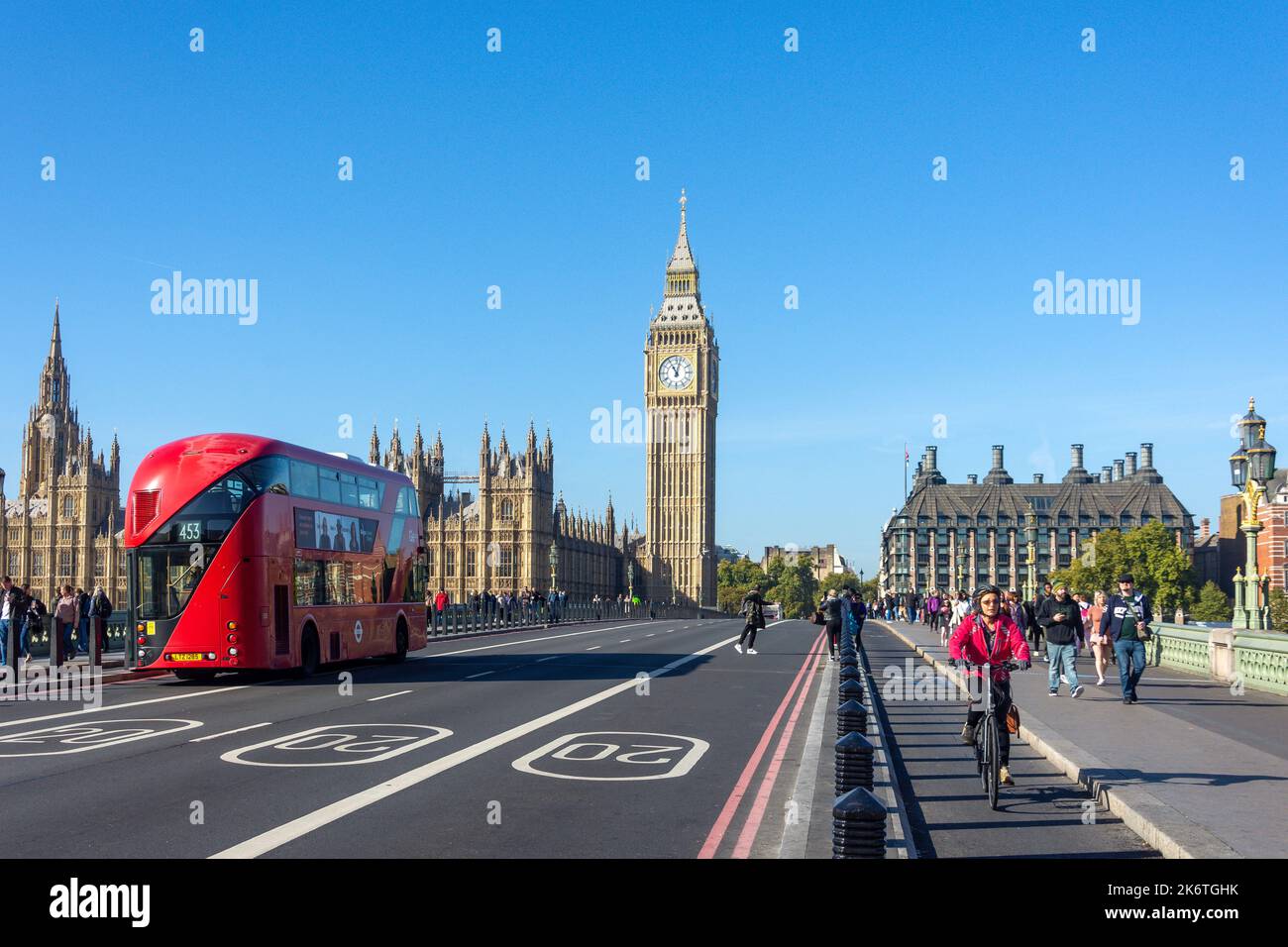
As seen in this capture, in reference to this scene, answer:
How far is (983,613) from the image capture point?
35.9 ft

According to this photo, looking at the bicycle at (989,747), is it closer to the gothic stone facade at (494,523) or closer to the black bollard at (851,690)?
the black bollard at (851,690)

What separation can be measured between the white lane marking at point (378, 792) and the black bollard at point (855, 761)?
379cm

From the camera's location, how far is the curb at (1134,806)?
26.2 feet

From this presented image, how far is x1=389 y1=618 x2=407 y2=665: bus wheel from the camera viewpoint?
A: 92.3ft

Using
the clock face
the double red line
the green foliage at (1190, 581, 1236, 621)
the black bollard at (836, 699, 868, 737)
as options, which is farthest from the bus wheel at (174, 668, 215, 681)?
the clock face

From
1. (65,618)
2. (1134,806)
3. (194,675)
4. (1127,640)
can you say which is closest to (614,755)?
(1134,806)

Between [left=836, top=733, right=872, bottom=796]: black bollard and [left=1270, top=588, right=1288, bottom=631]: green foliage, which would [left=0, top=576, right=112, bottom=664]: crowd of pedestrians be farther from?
[left=1270, top=588, right=1288, bottom=631]: green foliage

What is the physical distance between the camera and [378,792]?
10.2 m

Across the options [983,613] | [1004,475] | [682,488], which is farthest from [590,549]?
[983,613]

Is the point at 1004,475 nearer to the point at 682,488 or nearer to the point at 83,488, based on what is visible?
the point at 682,488

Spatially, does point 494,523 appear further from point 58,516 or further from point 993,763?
point 993,763

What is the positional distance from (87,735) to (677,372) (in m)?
135

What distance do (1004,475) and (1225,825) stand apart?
546ft
